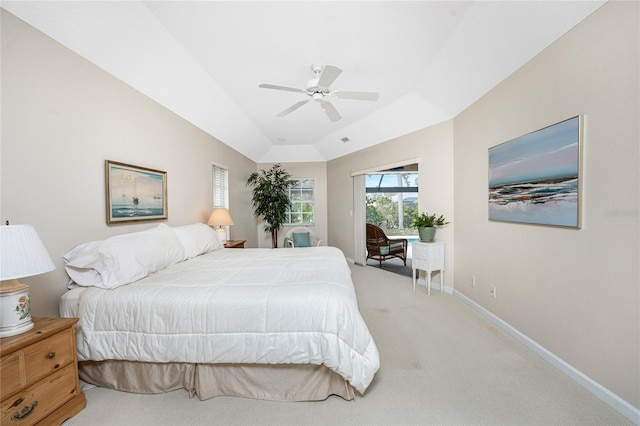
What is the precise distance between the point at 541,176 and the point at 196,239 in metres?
3.45

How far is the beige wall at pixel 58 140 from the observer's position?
1685mm

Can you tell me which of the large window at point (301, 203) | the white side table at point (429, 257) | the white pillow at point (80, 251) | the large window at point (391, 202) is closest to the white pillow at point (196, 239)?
the white pillow at point (80, 251)

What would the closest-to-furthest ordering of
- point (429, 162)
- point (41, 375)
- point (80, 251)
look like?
point (41, 375)
point (80, 251)
point (429, 162)

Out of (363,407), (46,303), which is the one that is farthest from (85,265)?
(363,407)

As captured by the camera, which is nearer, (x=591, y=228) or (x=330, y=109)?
(x=591, y=228)

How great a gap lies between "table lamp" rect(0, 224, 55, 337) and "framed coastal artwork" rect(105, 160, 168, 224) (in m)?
1.03

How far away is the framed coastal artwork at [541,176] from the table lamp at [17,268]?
10.9 feet

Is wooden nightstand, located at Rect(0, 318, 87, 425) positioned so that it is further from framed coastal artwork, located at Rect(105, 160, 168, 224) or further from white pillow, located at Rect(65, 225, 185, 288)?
framed coastal artwork, located at Rect(105, 160, 168, 224)

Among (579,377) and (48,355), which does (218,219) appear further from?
(579,377)

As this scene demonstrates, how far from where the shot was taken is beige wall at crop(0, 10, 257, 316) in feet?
5.53

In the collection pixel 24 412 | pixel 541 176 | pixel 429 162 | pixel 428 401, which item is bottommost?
pixel 428 401

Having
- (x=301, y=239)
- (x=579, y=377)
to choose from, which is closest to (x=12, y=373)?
(x=579, y=377)

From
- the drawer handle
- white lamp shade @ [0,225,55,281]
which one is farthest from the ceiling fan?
the drawer handle

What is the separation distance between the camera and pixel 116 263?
6.29 feet
